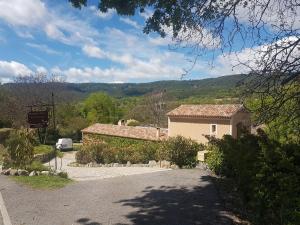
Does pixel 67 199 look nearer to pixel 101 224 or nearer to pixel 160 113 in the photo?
pixel 101 224

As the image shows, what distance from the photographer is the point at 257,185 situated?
332 inches

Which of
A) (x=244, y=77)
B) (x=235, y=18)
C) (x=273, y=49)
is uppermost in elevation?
(x=235, y=18)

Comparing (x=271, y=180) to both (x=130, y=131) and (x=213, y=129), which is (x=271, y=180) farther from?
(x=130, y=131)

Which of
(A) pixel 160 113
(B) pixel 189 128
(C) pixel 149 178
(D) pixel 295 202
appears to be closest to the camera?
(D) pixel 295 202

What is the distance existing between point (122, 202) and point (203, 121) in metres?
26.5

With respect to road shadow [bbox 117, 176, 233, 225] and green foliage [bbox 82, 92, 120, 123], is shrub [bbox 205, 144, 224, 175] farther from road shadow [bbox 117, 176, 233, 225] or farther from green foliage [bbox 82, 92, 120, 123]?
green foliage [bbox 82, 92, 120, 123]

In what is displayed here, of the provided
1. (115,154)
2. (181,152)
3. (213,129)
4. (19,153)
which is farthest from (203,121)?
(19,153)

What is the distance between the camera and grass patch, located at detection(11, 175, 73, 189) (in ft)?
44.3

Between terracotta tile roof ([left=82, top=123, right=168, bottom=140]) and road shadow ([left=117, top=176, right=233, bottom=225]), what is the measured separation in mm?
25351

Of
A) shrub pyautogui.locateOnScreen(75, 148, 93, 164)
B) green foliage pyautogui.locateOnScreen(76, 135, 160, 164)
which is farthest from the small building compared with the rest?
shrub pyautogui.locateOnScreen(75, 148, 93, 164)

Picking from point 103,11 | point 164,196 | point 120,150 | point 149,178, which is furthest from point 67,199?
point 120,150

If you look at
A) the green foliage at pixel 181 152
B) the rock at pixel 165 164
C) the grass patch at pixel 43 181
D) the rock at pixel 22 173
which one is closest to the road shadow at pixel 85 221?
the grass patch at pixel 43 181

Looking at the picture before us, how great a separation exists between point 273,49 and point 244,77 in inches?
28.0

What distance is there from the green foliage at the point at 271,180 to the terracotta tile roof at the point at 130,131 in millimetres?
28070
